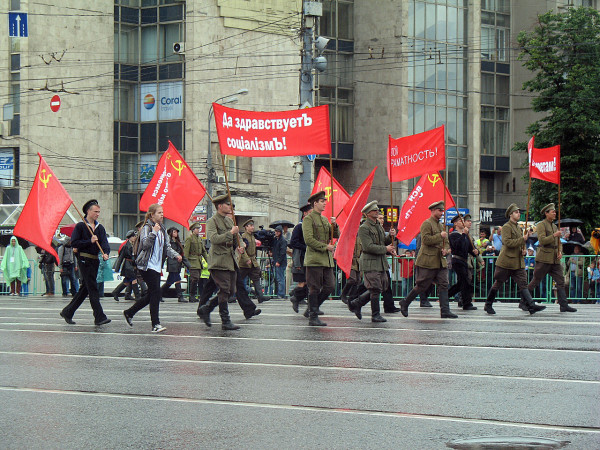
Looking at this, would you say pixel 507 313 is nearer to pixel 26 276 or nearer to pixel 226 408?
pixel 226 408

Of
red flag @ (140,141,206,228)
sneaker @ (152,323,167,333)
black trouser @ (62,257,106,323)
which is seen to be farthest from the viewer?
red flag @ (140,141,206,228)

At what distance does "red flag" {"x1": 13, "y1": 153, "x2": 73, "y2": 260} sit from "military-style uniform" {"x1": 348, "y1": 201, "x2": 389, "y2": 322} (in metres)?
4.87

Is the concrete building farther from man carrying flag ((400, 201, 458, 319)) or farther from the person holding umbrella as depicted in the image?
man carrying flag ((400, 201, 458, 319))

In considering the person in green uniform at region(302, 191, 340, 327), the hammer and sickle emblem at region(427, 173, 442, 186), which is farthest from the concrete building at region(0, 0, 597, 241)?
the person in green uniform at region(302, 191, 340, 327)

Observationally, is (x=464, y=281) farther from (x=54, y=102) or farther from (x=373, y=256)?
(x=54, y=102)

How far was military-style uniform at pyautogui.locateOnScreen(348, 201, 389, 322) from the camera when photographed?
1472 centimetres

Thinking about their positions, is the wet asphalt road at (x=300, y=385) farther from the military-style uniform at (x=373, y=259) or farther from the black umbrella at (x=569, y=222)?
the black umbrella at (x=569, y=222)

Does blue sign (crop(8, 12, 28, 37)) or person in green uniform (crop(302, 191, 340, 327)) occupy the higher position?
blue sign (crop(8, 12, 28, 37))

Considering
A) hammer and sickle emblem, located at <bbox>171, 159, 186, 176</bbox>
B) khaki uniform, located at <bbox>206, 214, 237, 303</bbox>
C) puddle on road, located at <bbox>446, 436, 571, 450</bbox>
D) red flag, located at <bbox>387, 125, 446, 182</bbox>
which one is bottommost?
puddle on road, located at <bbox>446, 436, 571, 450</bbox>

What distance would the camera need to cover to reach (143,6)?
55.1 meters

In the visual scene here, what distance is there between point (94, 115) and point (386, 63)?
58.3 feet

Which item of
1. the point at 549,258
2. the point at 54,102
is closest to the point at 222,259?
the point at 549,258

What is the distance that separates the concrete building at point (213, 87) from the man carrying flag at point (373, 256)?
32.3 m

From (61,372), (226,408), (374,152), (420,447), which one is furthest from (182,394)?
(374,152)
